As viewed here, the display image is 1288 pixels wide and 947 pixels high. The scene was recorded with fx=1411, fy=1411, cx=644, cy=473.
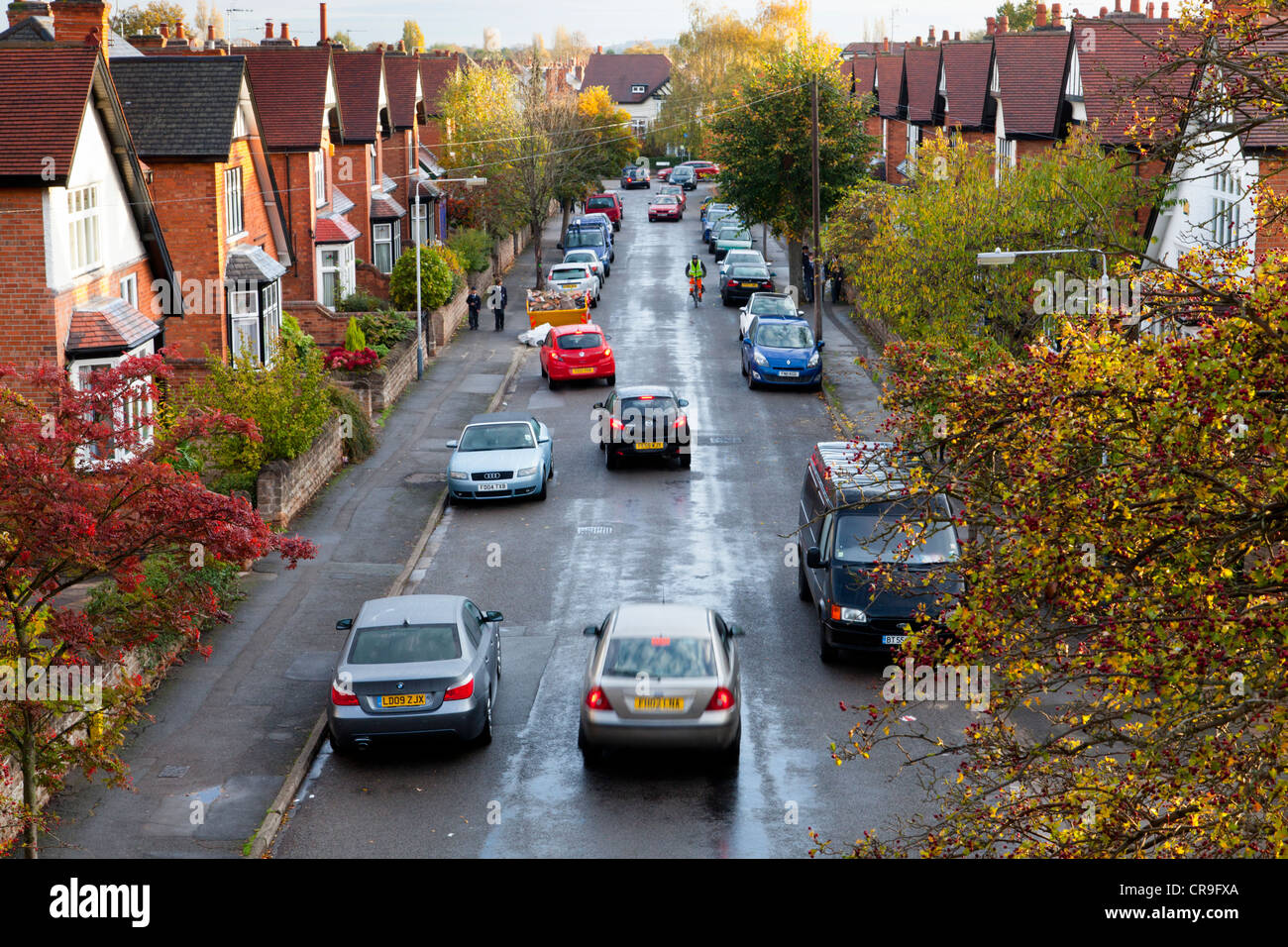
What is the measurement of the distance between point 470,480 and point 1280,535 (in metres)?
19.8

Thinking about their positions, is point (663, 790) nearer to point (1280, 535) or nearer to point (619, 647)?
point (619, 647)

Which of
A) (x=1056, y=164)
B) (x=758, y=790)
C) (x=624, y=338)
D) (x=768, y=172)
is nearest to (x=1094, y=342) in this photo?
(x=758, y=790)

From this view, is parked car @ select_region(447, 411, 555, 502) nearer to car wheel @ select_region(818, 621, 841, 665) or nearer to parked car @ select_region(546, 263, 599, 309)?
car wheel @ select_region(818, 621, 841, 665)

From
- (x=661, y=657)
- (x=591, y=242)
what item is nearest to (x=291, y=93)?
(x=591, y=242)

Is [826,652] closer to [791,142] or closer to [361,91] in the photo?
[791,142]

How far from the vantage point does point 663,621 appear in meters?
15.5

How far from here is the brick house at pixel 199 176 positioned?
30.8m

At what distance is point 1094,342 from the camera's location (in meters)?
9.27

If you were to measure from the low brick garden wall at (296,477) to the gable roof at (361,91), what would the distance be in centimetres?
2300

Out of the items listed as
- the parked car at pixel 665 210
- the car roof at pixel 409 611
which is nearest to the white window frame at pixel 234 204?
the car roof at pixel 409 611

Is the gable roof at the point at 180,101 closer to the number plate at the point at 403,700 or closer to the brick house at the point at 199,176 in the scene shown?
the brick house at the point at 199,176

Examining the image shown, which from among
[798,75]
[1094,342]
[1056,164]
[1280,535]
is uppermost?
[798,75]

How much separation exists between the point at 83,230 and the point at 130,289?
2.66m

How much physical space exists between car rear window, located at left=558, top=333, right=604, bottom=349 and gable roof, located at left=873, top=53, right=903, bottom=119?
34209 mm
